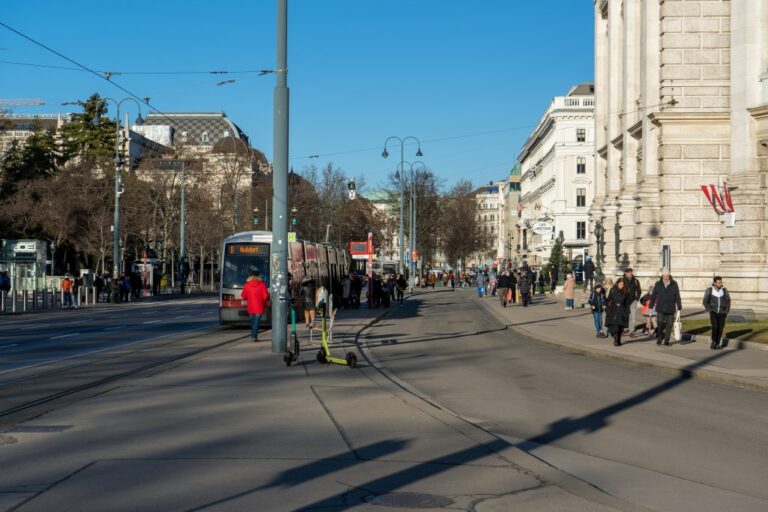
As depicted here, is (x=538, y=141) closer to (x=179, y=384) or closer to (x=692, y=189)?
(x=692, y=189)

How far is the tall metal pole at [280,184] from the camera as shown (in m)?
21.5

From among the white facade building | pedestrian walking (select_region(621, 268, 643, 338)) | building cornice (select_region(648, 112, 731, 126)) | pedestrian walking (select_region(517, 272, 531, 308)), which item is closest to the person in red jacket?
pedestrian walking (select_region(621, 268, 643, 338))

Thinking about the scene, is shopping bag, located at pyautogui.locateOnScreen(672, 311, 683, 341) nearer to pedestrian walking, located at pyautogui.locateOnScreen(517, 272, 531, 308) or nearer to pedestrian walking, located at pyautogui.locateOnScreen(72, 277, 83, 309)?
pedestrian walking, located at pyautogui.locateOnScreen(517, 272, 531, 308)

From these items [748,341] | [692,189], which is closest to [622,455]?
[748,341]

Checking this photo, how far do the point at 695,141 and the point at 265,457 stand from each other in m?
31.9

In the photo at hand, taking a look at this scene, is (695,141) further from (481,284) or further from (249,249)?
(481,284)

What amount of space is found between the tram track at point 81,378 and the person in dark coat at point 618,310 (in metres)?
9.93

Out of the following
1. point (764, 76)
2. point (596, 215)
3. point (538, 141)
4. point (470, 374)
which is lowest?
point (470, 374)

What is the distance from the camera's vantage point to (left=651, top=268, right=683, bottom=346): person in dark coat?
84.6 feet

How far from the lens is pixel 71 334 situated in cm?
2920

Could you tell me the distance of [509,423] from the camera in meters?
12.4

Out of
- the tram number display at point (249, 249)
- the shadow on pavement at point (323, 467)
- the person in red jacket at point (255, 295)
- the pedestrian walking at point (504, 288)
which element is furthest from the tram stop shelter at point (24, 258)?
the shadow on pavement at point (323, 467)

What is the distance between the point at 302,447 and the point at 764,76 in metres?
28.1

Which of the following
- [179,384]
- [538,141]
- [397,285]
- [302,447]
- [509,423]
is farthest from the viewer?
[538,141]
